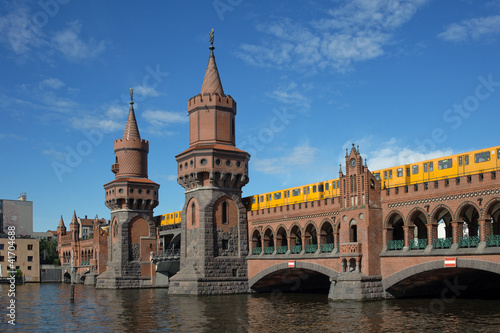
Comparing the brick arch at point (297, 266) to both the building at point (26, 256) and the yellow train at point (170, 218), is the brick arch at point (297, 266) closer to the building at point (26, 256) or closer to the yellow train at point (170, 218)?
the yellow train at point (170, 218)

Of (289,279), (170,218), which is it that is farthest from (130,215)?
(289,279)

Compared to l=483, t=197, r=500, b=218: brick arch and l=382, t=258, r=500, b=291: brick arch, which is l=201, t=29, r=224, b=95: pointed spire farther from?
l=483, t=197, r=500, b=218: brick arch

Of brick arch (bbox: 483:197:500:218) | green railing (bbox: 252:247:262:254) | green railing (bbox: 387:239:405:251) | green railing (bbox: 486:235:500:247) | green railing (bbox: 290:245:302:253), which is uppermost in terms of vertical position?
brick arch (bbox: 483:197:500:218)

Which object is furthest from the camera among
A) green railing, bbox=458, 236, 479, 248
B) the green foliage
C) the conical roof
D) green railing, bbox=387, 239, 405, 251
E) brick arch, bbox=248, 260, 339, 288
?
the green foliage

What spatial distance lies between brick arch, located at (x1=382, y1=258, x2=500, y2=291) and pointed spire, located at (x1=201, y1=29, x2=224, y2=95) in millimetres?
27025

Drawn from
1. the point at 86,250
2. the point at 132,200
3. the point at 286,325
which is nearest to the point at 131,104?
the point at 132,200

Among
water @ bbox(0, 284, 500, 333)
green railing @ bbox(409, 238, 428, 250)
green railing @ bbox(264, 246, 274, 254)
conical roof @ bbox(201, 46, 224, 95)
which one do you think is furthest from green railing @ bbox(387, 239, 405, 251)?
conical roof @ bbox(201, 46, 224, 95)

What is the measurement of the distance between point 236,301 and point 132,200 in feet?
97.1

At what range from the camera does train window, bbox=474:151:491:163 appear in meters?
39.7

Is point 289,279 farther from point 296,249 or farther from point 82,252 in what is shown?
point 82,252

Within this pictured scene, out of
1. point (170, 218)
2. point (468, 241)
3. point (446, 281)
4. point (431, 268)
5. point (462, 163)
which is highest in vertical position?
point (462, 163)

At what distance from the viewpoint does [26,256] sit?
110 m

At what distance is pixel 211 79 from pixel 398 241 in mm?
27160

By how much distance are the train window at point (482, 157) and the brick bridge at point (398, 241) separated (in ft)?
6.19
